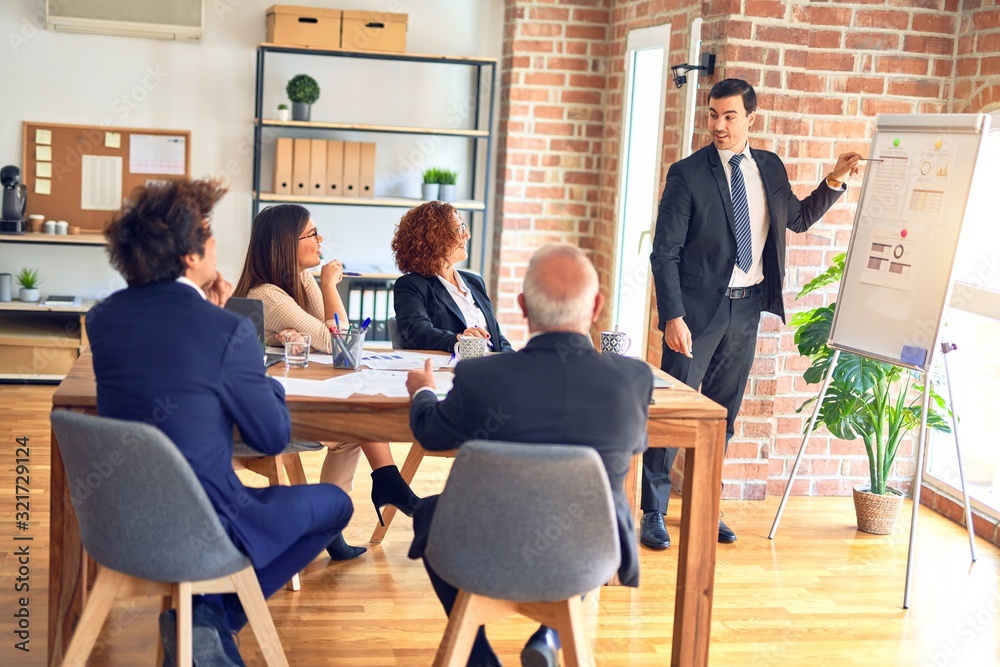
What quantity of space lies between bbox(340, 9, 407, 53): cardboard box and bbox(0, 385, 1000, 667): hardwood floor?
8.49 feet

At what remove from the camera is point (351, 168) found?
5.88 meters

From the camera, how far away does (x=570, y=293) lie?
2.23 m

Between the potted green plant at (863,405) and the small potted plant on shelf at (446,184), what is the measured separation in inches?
90.9

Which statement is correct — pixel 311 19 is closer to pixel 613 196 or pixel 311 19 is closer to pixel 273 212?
pixel 613 196

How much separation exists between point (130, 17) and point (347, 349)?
3521mm

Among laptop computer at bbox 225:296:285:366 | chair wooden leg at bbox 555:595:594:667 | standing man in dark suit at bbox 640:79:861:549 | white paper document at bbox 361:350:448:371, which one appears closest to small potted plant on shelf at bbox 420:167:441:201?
standing man in dark suit at bbox 640:79:861:549

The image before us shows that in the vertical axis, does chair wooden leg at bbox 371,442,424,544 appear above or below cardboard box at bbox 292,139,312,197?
below

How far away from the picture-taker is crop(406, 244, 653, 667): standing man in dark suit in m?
2.19

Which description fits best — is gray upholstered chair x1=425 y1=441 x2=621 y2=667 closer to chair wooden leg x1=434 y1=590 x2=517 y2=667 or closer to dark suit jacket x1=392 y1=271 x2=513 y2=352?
chair wooden leg x1=434 y1=590 x2=517 y2=667

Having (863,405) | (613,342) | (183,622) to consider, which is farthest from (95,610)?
(863,405)

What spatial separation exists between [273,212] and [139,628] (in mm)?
1286

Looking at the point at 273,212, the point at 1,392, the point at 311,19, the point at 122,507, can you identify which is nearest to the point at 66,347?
the point at 1,392

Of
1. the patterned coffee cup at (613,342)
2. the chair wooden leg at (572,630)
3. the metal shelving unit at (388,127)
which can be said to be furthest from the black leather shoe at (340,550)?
the metal shelving unit at (388,127)

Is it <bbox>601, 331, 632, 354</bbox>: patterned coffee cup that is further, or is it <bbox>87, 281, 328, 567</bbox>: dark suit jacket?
<bbox>601, 331, 632, 354</bbox>: patterned coffee cup
